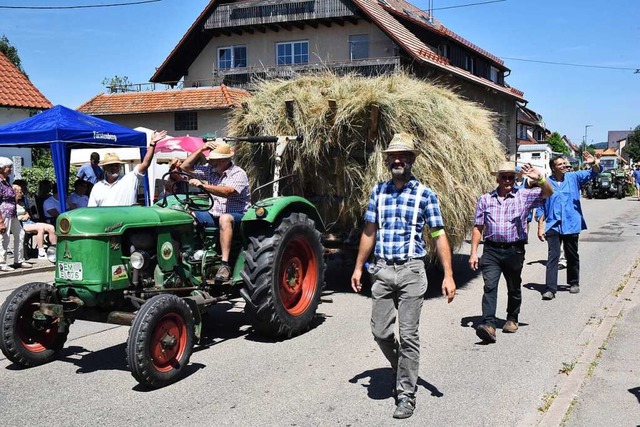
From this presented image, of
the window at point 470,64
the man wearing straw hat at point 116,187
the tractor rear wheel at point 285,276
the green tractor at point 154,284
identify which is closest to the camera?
the green tractor at point 154,284

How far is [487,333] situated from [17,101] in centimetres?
1681

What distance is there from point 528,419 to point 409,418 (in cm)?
81

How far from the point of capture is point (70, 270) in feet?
17.9

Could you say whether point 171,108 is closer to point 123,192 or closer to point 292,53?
point 292,53

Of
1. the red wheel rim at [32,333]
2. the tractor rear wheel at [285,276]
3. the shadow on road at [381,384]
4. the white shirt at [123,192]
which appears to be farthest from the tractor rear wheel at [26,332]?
the shadow on road at [381,384]

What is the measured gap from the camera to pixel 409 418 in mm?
4598

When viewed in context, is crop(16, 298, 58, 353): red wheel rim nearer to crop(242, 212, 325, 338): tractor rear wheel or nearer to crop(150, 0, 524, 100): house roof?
crop(242, 212, 325, 338): tractor rear wheel

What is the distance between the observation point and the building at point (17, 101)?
1862cm

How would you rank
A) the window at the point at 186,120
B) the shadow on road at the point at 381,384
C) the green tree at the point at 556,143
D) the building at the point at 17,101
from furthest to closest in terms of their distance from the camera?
the green tree at the point at 556,143 < the window at the point at 186,120 < the building at the point at 17,101 < the shadow on road at the point at 381,384

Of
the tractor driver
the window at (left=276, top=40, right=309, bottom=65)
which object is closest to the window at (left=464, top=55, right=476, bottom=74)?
the window at (left=276, top=40, right=309, bottom=65)

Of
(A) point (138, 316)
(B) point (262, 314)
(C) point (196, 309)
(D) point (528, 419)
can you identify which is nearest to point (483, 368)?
(D) point (528, 419)

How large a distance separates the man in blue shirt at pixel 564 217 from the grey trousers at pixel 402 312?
4.55 metres

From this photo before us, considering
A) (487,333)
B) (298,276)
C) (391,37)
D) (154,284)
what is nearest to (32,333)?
(154,284)

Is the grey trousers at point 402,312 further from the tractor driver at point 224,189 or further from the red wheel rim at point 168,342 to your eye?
the tractor driver at point 224,189
